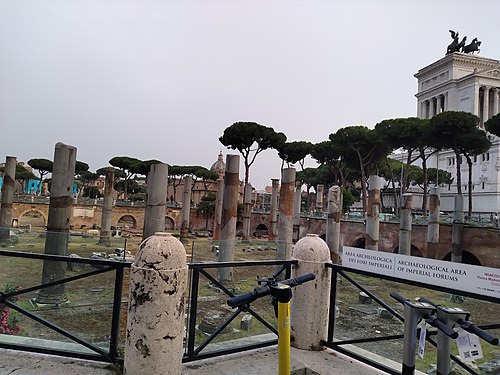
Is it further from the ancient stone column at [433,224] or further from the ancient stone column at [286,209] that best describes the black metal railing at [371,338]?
the ancient stone column at [433,224]

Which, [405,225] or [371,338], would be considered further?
[405,225]

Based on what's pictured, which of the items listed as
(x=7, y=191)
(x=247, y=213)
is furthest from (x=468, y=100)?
(x=7, y=191)

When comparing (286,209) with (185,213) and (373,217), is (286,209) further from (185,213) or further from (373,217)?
(185,213)

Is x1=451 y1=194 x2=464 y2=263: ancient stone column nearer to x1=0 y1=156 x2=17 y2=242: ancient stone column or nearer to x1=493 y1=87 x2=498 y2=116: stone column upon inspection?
x1=0 y1=156 x2=17 y2=242: ancient stone column

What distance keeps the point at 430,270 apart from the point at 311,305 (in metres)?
1.29

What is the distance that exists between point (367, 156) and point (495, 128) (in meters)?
10.1

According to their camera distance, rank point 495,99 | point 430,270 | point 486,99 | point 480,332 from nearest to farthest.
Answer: point 480,332, point 430,270, point 486,99, point 495,99

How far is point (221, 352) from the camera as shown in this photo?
3.83m

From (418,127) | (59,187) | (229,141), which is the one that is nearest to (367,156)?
(418,127)

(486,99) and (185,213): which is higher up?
(486,99)

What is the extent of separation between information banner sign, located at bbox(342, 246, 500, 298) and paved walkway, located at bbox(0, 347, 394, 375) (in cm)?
99

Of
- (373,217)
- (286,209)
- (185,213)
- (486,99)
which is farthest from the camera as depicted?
(486,99)

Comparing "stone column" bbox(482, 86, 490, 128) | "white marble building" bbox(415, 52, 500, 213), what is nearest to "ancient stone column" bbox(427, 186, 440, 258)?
"white marble building" bbox(415, 52, 500, 213)

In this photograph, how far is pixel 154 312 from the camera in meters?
2.98
